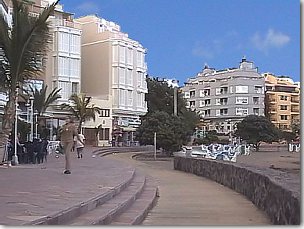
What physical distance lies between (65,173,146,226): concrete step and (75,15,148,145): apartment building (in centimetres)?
4871

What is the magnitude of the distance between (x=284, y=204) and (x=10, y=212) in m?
3.27

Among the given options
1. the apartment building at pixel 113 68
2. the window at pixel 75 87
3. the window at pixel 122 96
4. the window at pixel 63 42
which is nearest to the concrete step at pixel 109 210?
the window at pixel 63 42

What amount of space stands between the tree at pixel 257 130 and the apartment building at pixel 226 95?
2710 cm

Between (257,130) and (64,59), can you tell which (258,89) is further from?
(64,59)

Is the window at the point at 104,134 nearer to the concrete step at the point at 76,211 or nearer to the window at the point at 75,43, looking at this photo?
the window at the point at 75,43

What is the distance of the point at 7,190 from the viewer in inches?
366

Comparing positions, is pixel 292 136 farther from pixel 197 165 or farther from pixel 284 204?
pixel 284 204

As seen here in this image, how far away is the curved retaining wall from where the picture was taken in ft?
21.6

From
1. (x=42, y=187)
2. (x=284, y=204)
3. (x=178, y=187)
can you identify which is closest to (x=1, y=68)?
(x=178, y=187)

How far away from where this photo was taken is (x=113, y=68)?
5881 centimetres

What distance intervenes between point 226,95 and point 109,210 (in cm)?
8325

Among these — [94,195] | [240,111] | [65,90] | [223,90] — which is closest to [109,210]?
[94,195]

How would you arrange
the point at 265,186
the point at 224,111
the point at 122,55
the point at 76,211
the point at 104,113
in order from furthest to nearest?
the point at 224,111
the point at 104,113
the point at 122,55
the point at 265,186
the point at 76,211

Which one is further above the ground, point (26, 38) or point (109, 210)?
point (26, 38)
